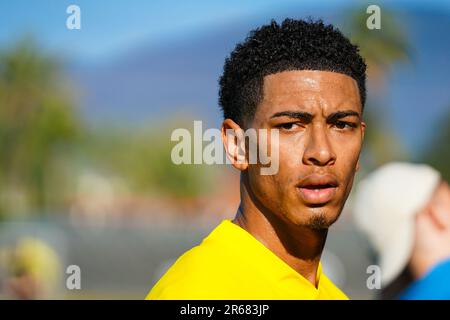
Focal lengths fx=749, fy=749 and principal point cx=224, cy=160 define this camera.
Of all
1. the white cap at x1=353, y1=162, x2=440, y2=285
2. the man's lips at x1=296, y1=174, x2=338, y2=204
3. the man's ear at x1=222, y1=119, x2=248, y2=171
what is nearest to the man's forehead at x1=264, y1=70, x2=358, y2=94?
the man's ear at x1=222, y1=119, x2=248, y2=171

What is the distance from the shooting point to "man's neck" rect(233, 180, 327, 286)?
9.37ft

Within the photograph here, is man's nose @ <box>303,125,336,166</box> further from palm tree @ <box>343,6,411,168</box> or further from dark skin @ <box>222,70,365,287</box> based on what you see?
palm tree @ <box>343,6,411,168</box>

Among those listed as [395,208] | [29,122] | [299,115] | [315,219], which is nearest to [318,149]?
[299,115]

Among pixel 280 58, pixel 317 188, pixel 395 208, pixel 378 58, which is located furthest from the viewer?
pixel 378 58

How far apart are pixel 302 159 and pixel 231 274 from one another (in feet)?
1.58

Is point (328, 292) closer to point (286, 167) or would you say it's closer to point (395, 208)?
point (286, 167)

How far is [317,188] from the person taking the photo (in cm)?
271

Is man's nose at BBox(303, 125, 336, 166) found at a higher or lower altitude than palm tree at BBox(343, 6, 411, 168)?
lower

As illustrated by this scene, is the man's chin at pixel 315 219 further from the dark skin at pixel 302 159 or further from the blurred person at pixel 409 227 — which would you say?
the blurred person at pixel 409 227

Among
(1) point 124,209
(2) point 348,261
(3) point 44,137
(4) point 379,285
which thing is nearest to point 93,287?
(2) point 348,261

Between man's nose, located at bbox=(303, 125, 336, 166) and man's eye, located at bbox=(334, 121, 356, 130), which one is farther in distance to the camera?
man's eye, located at bbox=(334, 121, 356, 130)

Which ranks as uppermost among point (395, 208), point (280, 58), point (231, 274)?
point (280, 58)

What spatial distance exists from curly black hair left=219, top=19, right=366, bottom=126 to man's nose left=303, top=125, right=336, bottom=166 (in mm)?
272

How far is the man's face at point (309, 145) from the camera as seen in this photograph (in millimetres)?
2684
